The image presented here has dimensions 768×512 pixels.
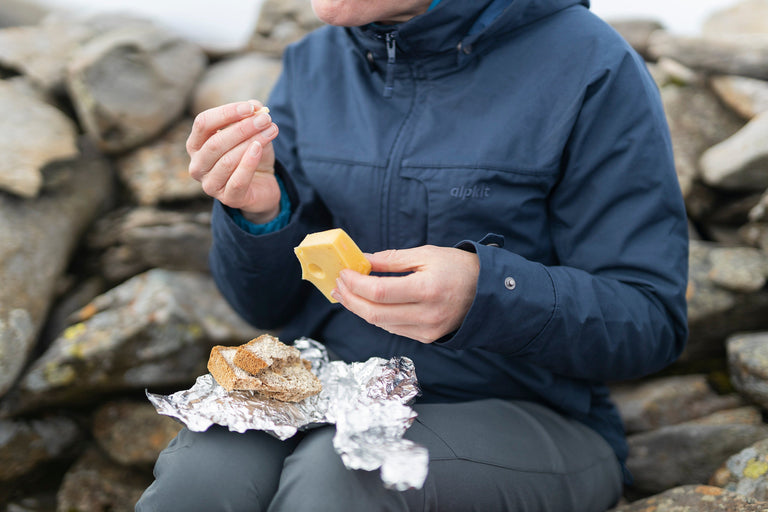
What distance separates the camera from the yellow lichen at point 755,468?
1467mm

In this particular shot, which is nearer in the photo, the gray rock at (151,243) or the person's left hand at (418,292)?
the person's left hand at (418,292)

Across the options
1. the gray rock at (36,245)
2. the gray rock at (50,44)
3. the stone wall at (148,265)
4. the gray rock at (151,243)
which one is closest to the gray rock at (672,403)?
the stone wall at (148,265)

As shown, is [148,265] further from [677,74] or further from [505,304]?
[677,74]

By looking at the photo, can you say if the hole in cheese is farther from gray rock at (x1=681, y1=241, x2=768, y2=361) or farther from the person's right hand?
gray rock at (x1=681, y1=241, x2=768, y2=361)

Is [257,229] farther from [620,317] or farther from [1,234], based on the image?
[1,234]

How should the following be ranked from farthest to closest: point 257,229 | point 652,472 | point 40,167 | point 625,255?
point 40,167, point 652,472, point 257,229, point 625,255

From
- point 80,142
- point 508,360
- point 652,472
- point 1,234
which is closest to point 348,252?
point 508,360

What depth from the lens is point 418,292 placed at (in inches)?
42.9

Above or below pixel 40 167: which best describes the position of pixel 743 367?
below

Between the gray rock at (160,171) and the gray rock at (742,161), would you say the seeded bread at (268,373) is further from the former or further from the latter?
the gray rock at (742,161)

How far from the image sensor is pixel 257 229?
4.83ft

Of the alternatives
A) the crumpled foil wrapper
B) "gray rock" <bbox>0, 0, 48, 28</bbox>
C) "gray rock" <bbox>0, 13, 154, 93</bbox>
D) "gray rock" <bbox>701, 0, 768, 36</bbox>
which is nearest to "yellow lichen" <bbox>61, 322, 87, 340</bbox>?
the crumpled foil wrapper

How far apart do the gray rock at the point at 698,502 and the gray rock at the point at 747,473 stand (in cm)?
14

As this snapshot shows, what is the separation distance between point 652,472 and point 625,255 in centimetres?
83
